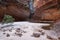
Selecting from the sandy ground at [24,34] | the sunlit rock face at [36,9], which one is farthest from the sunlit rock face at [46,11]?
the sandy ground at [24,34]

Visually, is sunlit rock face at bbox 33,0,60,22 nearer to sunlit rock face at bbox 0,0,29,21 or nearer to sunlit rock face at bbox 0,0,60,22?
sunlit rock face at bbox 0,0,60,22

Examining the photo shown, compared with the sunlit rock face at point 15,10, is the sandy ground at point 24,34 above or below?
below

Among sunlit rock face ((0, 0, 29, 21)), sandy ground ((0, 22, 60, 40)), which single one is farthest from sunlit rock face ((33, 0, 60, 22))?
sandy ground ((0, 22, 60, 40))

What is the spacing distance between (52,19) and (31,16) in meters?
0.98

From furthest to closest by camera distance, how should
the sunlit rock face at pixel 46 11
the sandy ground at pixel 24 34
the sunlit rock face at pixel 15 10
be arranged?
the sunlit rock face at pixel 15 10, the sunlit rock face at pixel 46 11, the sandy ground at pixel 24 34

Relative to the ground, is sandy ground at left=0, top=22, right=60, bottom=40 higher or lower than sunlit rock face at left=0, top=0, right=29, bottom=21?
lower

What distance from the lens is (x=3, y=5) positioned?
607cm

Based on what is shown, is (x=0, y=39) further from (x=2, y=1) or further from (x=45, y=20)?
(x=2, y=1)

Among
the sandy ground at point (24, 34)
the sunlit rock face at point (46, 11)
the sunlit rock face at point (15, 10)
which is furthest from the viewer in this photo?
the sunlit rock face at point (15, 10)

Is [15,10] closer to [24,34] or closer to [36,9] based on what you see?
[36,9]

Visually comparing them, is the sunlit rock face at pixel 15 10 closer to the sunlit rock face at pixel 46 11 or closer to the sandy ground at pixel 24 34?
the sunlit rock face at pixel 46 11

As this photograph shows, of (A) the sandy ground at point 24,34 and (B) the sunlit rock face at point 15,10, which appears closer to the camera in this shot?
(A) the sandy ground at point 24,34

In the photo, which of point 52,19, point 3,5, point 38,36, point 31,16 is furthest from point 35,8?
point 38,36

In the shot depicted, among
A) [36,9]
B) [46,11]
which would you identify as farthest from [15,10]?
[46,11]
